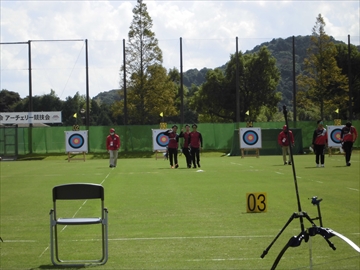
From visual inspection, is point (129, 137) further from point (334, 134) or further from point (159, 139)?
point (334, 134)

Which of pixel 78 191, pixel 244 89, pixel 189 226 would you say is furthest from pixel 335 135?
pixel 244 89

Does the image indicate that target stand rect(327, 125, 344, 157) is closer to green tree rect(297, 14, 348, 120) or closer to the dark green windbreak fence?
the dark green windbreak fence

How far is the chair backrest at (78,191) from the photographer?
923 centimetres

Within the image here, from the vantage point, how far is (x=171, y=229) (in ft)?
41.9

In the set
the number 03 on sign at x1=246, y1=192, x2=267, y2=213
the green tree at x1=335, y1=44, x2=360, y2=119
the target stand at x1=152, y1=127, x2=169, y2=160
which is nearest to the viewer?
the number 03 on sign at x1=246, y1=192, x2=267, y2=213

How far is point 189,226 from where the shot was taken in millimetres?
13102

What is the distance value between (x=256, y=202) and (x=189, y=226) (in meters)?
2.12

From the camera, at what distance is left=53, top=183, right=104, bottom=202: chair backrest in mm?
9234

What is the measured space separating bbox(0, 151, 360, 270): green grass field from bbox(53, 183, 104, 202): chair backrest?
103 centimetres

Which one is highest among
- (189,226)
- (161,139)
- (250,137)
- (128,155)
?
(250,137)

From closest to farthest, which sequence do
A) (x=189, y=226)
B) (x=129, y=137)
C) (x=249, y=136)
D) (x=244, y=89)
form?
(x=189, y=226), (x=249, y=136), (x=129, y=137), (x=244, y=89)

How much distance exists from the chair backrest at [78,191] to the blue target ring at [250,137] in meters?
41.3

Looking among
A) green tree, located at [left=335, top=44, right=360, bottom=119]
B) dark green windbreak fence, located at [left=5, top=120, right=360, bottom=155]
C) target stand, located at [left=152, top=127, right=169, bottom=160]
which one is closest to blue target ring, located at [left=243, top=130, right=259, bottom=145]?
target stand, located at [left=152, top=127, right=169, bottom=160]

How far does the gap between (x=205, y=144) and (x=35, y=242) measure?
48.4 metres
